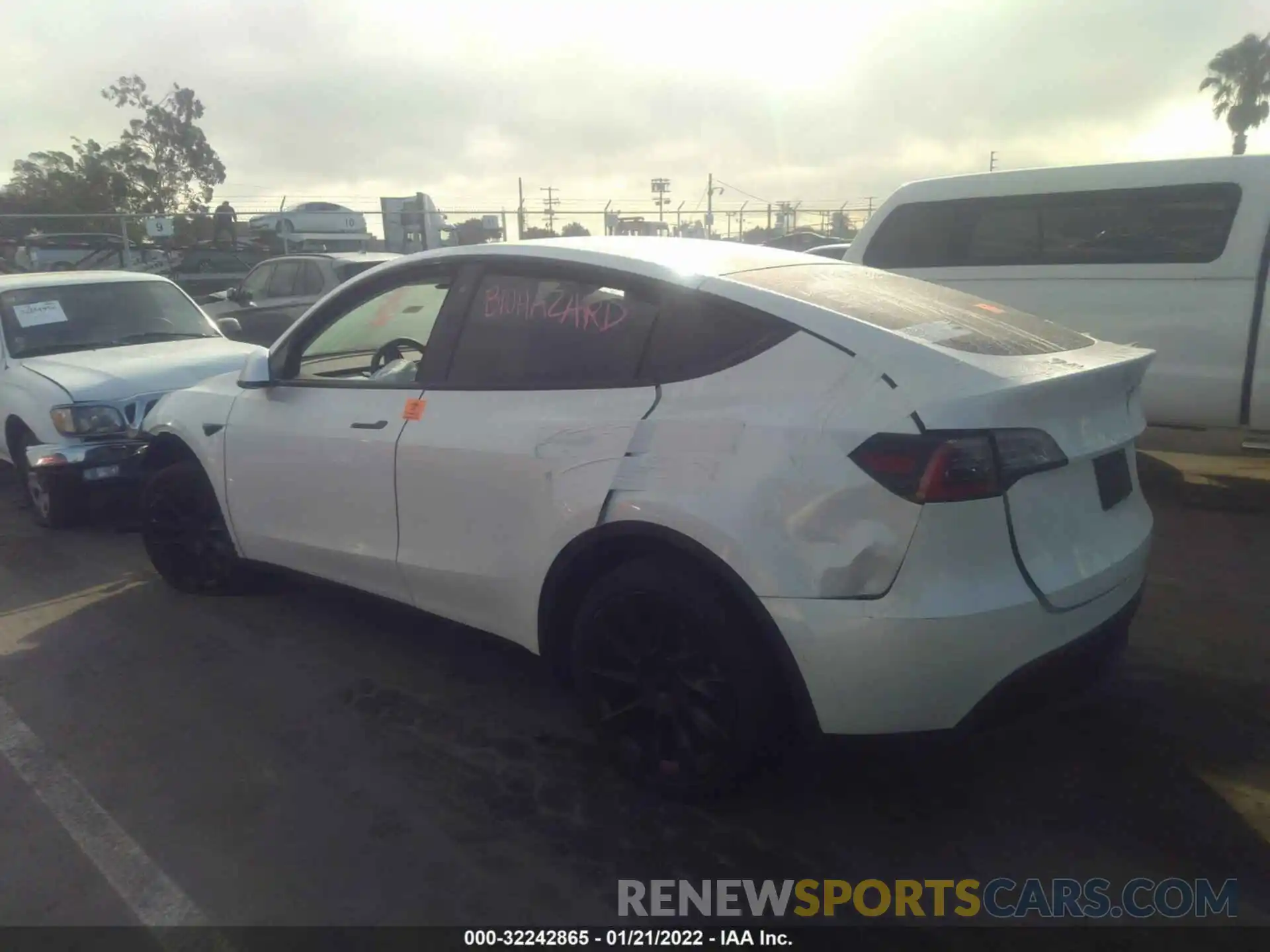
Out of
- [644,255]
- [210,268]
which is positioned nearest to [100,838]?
[644,255]

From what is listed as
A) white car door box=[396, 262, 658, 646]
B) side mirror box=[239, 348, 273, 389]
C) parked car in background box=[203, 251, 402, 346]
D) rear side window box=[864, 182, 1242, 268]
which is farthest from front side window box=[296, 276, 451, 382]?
parked car in background box=[203, 251, 402, 346]

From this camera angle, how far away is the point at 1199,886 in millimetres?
2682

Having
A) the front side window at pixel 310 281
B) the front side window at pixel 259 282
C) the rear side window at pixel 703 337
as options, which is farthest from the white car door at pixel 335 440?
the front side window at pixel 259 282

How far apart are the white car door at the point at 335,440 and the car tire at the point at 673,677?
43.7 inches

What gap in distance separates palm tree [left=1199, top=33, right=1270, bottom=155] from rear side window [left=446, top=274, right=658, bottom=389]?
1647 inches

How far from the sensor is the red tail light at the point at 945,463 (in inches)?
99.4

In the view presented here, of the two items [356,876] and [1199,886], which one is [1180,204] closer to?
[1199,886]

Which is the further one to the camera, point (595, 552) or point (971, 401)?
point (595, 552)

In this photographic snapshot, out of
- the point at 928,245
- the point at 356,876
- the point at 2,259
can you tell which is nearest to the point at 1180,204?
the point at 928,245

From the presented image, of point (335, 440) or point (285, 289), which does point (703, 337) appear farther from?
point (285, 289)

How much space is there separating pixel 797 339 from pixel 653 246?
0.98 meters

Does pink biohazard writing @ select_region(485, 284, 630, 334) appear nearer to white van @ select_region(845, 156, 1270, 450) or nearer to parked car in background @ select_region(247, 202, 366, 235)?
white van @ select_region(845, 156, 1270, 450)

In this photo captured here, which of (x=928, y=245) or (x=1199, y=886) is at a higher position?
(x=928, y=245)

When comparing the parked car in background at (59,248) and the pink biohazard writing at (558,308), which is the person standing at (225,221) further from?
the pink biohazard writing at (558,308)
